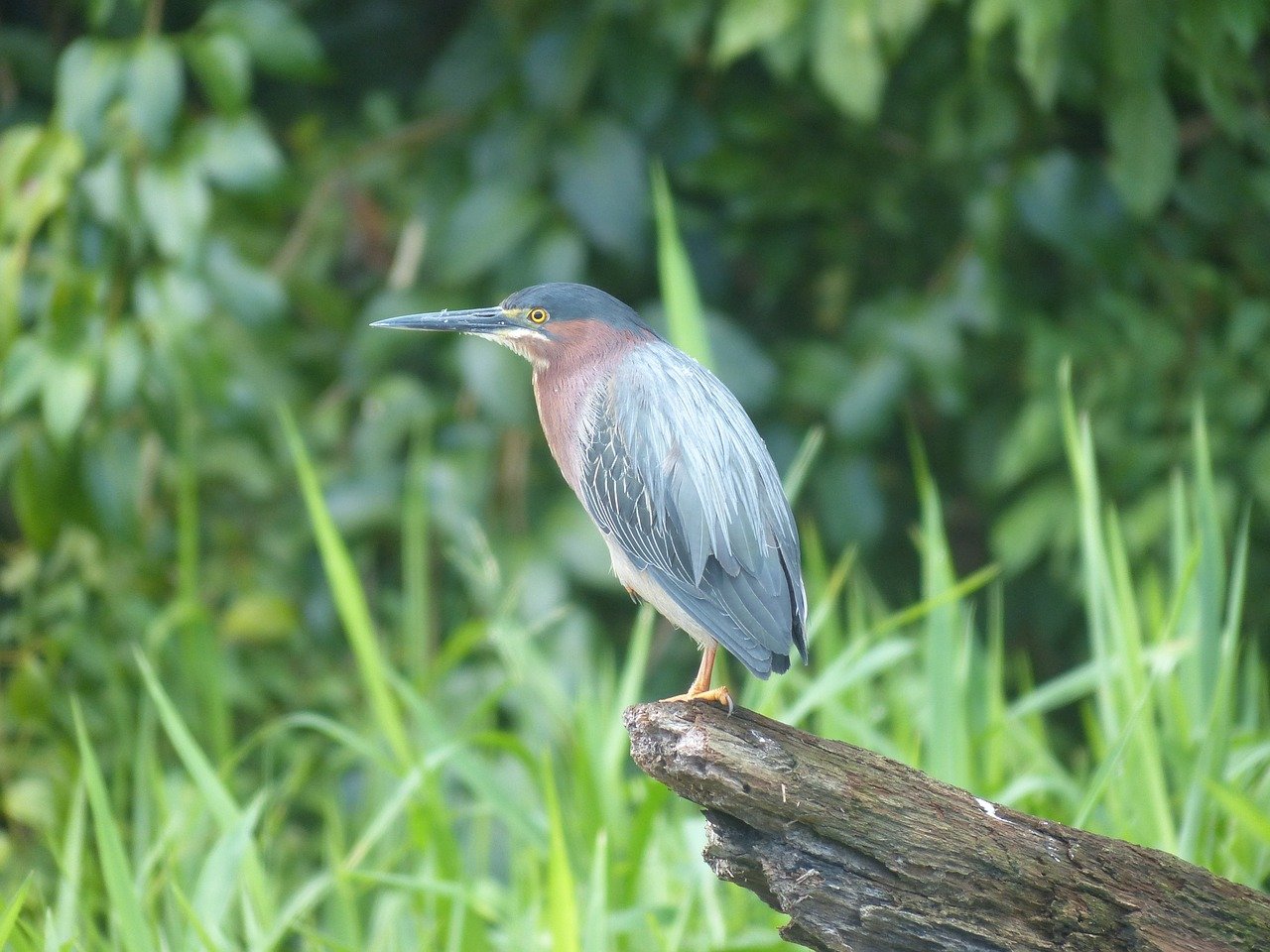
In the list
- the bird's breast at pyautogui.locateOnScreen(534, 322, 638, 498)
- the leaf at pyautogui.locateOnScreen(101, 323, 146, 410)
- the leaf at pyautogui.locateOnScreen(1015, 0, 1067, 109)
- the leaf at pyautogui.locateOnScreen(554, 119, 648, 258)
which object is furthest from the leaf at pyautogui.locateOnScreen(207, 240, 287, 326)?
the leaf at pyautogui.locateOnScreen(1015, 0, 1067, 109)

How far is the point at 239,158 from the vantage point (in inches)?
157

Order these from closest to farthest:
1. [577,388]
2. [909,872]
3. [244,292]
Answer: [909,872]
[577,388]
[244,292]

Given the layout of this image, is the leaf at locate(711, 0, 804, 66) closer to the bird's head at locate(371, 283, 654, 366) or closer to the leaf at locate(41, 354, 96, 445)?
the bird's head at locate(371, 283, 654, 366)

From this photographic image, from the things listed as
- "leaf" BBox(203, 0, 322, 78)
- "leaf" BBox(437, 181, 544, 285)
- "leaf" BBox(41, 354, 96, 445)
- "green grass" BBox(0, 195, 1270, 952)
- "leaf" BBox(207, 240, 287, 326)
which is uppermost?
"leaf" BBox(203, 0, 322, 78)

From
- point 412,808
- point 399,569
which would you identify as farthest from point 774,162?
point 412,808

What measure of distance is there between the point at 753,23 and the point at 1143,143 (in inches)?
46.8

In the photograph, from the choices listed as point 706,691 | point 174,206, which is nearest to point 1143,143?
point 706,691

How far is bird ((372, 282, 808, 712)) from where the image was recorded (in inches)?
98.8

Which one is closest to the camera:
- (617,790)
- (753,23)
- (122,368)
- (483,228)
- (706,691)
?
(706,691)

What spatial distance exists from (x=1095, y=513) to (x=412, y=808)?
5.25 feet

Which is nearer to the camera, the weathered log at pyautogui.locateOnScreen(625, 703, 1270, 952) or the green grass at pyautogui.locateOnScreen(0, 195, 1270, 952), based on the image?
the weathered log at pyautogui.locateOnScreen(625, 703, 1270, 952)

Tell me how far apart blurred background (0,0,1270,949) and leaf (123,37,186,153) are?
0.01 meters

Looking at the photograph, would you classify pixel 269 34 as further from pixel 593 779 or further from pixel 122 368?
pixel 593 779

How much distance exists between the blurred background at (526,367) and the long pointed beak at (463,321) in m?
0.54
